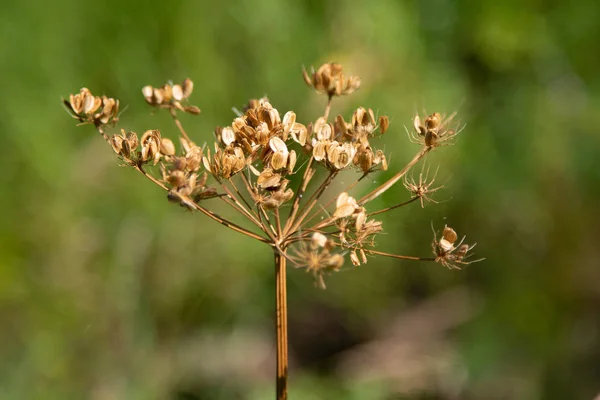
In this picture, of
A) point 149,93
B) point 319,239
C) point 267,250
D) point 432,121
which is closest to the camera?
point 319,239

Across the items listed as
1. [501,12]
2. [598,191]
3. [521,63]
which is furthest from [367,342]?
[501,12]

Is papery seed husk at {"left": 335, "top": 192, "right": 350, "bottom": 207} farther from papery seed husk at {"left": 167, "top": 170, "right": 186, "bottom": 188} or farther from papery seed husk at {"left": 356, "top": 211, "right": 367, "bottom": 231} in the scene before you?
papery seed husk at {"left": 167, "top": 170, "right": 186, "bottom": 188}

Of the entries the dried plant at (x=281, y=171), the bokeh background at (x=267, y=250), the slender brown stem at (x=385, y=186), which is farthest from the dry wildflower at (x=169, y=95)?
the bokeh background at (x=267, y=250)

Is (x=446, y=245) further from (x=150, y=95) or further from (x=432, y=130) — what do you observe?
(x=150, y=95)

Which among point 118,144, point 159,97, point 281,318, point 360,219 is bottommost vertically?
point 281,318

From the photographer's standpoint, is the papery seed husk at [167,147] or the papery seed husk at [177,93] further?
the papery seed husk at [177,93]

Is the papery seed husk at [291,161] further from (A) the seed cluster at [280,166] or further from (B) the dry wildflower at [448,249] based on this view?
(B) the dry wildflower at [448,249]

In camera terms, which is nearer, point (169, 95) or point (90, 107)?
point (90, 107)

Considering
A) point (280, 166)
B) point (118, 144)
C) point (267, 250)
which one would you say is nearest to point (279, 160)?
point (280, 166)
